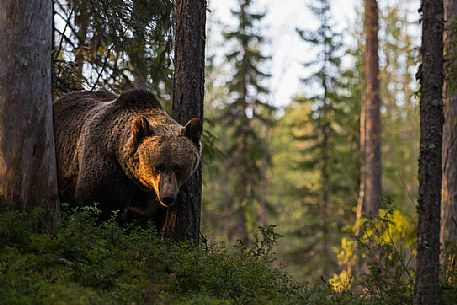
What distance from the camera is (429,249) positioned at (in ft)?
23.7

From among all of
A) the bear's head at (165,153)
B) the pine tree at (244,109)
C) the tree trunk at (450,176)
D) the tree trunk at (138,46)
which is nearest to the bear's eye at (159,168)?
the bear's head at (165,153)

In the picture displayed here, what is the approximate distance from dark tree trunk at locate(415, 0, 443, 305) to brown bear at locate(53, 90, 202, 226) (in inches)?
124

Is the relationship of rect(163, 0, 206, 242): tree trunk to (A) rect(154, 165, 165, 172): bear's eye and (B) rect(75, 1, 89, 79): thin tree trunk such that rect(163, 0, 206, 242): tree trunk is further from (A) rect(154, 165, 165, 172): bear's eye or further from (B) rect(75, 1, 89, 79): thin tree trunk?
(B) rect(75, 1, 89, 79): thin tree trunk

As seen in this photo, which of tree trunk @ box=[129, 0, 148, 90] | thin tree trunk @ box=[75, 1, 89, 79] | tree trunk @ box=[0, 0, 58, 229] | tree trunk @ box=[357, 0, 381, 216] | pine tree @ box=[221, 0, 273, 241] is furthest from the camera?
pine tree @ box=[221, 0, 273, 241]

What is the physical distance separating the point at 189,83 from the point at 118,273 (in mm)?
3349

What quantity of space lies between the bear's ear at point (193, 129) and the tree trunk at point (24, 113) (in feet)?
6.48

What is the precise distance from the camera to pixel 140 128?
927cm

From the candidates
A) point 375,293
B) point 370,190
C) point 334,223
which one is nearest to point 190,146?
point 375,293

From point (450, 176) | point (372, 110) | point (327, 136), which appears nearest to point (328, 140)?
point (327, 136)

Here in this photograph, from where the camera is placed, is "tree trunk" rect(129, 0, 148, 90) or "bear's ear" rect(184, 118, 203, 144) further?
"tree trunk" rect(129, 0, 148, 90)

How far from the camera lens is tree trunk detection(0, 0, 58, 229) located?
7852mm

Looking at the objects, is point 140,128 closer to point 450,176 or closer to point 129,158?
point 129,158

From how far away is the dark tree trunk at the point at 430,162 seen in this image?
285 inches

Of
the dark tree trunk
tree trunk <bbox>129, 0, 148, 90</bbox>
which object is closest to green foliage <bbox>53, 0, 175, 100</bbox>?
tree trunk <bbox>129, 0, 148, 90</bbox>
